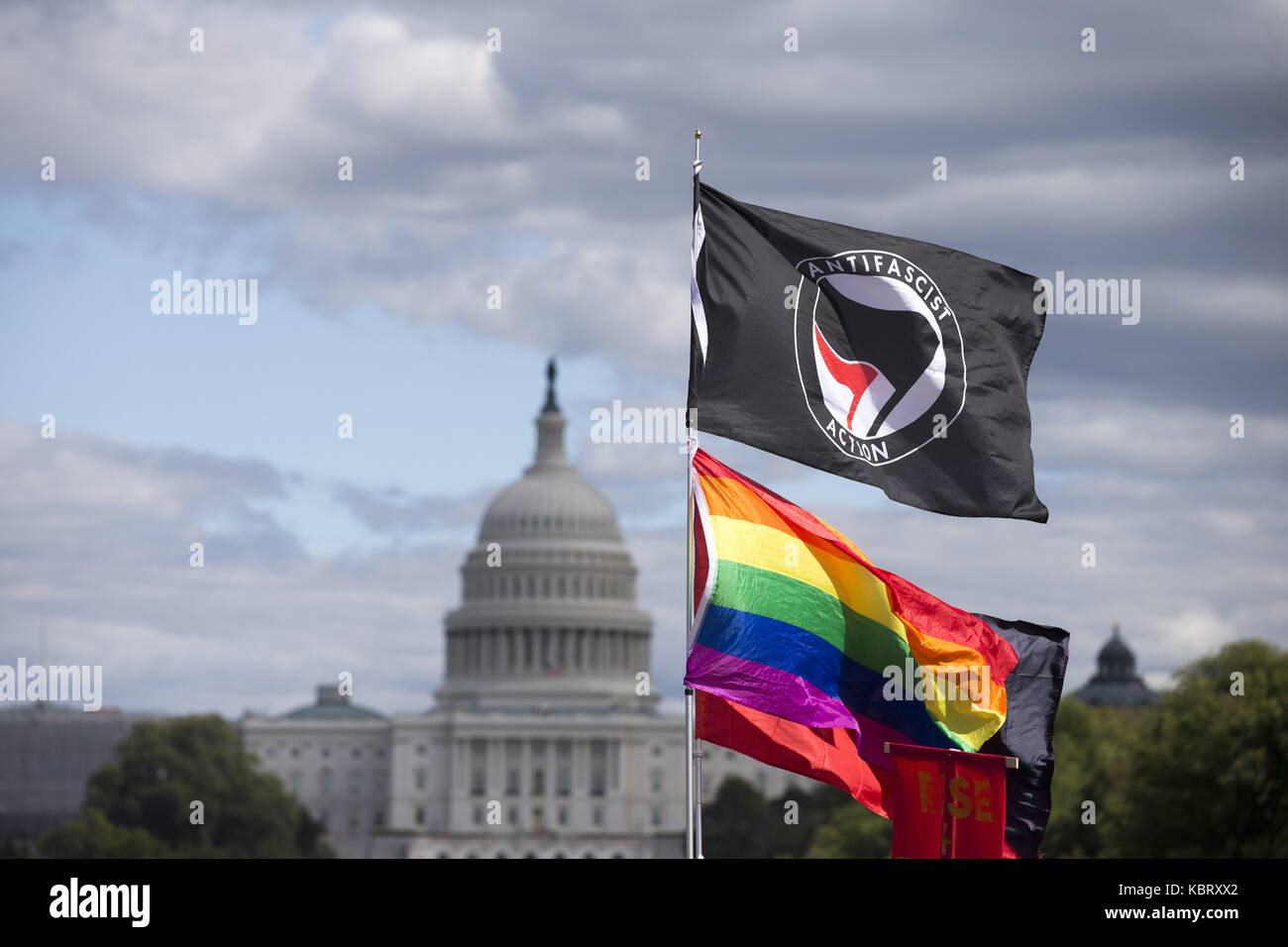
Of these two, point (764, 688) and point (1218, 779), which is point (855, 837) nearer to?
point (1218, 779)

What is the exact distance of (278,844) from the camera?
585 feet

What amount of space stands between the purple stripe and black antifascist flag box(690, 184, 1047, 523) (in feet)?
6.15

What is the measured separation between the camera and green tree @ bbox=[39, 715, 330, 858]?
172500 mm

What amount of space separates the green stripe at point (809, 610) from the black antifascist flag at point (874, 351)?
1.15 m

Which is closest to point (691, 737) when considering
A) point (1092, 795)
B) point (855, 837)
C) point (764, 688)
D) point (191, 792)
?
point (764, 688)

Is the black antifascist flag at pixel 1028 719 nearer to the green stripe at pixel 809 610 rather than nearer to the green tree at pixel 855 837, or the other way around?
the green stripe at pixel 809 610

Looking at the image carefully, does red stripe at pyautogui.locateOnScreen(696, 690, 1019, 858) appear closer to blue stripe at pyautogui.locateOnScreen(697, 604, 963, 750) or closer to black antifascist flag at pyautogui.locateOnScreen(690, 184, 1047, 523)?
blue stripe at pyautogui.locateOnScreen(697, 604, 963, 750)

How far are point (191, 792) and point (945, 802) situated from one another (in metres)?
154

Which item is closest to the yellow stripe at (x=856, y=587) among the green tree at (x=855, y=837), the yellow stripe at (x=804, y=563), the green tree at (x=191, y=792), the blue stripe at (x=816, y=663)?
the yellow stripe at (x=804, y=563)

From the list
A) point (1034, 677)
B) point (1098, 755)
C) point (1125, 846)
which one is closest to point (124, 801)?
point (1098, 755)

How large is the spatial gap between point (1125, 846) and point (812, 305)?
73250mm

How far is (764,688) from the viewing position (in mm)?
22891

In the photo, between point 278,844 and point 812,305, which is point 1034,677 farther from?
point 278,844
